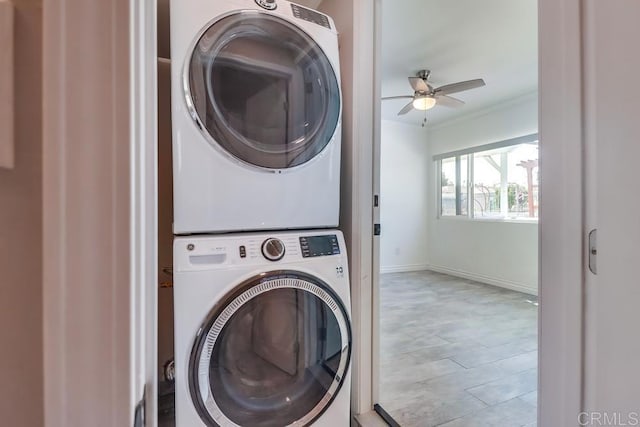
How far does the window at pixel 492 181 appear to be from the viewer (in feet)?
12.8

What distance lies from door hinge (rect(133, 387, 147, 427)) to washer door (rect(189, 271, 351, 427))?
0.59m

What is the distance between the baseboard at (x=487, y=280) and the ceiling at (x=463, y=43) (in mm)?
2286

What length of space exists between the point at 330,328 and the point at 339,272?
21 centimetres

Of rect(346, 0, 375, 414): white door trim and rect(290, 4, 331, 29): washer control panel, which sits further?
rect(346, 0, 375, 414): white door trim

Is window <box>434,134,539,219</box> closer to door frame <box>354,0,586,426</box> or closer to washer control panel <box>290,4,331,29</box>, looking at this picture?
washer control panel <box>290,4,331,29</box>

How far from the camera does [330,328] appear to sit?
120cm

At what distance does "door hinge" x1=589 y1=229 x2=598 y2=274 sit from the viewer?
532 mm

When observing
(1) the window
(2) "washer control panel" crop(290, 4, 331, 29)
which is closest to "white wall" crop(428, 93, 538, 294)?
(1) the window

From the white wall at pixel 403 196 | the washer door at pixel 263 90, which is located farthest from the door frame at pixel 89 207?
the white wall at pixel 403 196

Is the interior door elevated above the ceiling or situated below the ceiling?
below

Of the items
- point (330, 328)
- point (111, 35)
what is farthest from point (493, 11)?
point (111, 35)

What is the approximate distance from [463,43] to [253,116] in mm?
2201

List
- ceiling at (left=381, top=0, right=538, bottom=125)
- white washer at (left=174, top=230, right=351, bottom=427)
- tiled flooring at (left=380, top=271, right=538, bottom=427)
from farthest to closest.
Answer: ceiling at (left=381, top=0, right=538, bottom=125)
tiled flooring at (left=380, top=271, right=538, bottom=427)
white washer at (left=174, top=230, right=351, bottom=427)

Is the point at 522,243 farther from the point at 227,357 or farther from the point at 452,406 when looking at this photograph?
the point at 227,357
